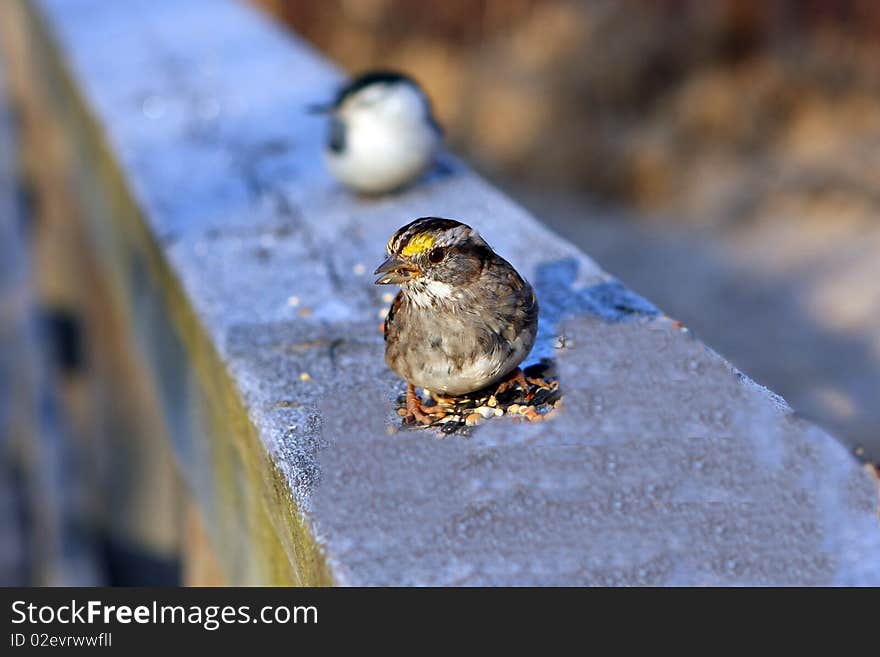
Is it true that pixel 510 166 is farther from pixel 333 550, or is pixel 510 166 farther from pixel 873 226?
pixel 333 550

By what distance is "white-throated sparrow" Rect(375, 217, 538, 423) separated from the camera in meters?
1.81

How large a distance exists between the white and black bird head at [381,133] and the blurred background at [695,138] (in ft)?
8.85

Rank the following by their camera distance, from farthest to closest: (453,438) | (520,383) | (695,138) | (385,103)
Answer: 1. (695,138)
2. (385,103)
3. (520,383)
4. (453,438)

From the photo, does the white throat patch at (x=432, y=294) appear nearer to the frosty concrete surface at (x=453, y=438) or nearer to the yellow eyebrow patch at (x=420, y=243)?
the yellow eyebrow patch at (x=420, y=243)

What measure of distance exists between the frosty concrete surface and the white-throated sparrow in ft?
0.36

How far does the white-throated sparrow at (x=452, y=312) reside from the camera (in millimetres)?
1808

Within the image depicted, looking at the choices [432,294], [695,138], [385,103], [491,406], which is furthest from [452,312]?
[695,138]

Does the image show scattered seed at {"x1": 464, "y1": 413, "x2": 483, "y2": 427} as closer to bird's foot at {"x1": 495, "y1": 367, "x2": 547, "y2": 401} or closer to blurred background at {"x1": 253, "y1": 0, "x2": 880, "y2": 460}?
bird's foot at {"x1": 495, "y1": 367, "x2": 547, "y2": 401}

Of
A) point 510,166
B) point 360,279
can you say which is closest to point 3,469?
point 510,166

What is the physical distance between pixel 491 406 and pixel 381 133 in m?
1.22

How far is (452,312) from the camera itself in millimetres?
1826

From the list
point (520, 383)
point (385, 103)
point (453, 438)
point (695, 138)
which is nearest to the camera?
point (453, 438)

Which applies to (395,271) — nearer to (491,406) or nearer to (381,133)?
(491,406)

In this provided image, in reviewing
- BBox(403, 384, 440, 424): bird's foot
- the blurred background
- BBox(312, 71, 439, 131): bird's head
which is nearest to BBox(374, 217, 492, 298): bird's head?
BBox(403, 384, 440, 424): bird's foot
